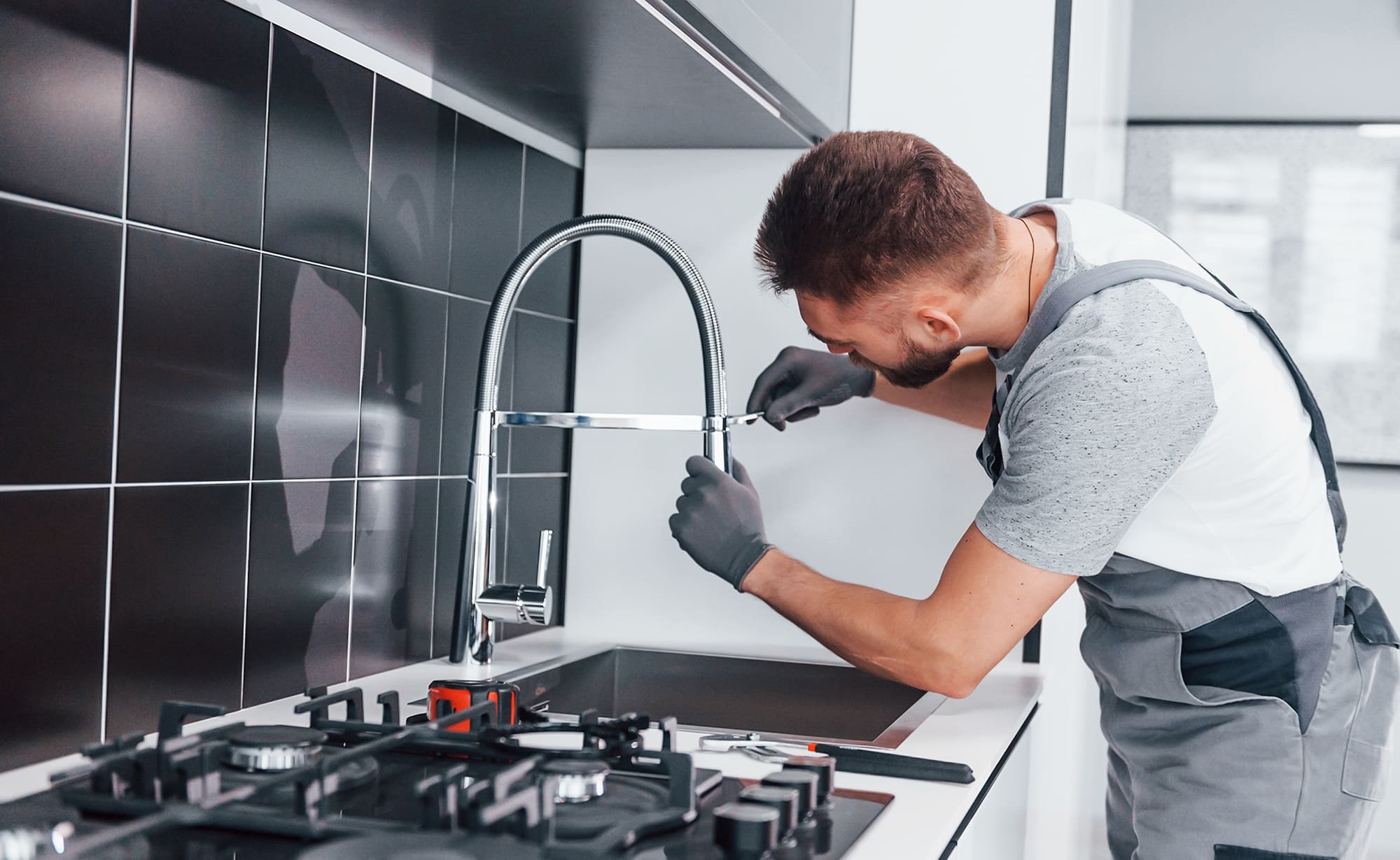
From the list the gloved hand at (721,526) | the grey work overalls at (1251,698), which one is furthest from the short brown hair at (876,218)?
the gloved hand at (721,526)

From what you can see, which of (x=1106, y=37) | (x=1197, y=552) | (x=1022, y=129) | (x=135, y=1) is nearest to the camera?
(x=135, y=1)

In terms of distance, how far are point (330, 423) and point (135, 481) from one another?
10.8 inches

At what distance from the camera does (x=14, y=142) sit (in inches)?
34.4

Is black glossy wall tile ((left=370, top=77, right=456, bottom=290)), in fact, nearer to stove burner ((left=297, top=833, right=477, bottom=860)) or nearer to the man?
the man

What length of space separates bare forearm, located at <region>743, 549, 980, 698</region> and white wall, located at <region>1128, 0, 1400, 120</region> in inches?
97.4

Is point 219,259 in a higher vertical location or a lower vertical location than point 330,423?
higher

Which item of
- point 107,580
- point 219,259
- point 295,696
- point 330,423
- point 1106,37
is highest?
point 1106,37

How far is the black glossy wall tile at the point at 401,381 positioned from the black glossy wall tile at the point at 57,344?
0.36 m

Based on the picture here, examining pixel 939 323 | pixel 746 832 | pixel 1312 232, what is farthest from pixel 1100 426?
pixel 1312 232

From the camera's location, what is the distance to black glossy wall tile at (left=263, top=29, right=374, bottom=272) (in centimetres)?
115

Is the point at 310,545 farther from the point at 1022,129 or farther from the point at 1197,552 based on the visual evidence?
the point at 1022,129

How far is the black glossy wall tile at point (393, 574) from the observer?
52.2 inches

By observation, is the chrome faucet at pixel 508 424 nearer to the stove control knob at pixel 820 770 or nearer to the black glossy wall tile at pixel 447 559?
the black glossy wall tile at pixel 447 559

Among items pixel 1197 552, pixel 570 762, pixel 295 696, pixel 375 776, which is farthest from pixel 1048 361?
pixel 295 696
